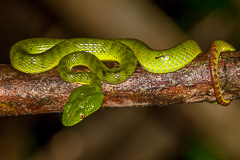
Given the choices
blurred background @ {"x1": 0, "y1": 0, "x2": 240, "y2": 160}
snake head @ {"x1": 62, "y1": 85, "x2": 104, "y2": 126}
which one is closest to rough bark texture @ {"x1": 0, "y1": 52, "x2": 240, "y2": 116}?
snake head @ {"x1": 62, "y1": 85, "x2": 104, "y2": 126}

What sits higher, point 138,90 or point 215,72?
point 215,72

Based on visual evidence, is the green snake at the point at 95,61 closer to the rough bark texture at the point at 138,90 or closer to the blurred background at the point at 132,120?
the rough bark texture at the point at 138,90

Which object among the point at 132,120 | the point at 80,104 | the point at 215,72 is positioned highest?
the point at 215,72

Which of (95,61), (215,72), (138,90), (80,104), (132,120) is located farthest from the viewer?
(132,120)

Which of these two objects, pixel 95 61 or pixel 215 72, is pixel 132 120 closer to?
pixel 95 61

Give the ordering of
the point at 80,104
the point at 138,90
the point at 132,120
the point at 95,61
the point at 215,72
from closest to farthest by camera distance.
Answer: the point at 215,72
the point at 138,90
the point at 80,104
the point at 95,61
the point at 132,120

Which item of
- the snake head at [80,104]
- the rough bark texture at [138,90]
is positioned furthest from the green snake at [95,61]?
the rough bark texture at [138,90]

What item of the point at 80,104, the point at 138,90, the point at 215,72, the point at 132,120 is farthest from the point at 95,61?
the point at 132,120

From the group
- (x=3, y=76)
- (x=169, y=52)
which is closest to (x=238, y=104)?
(x=169, y=52)
